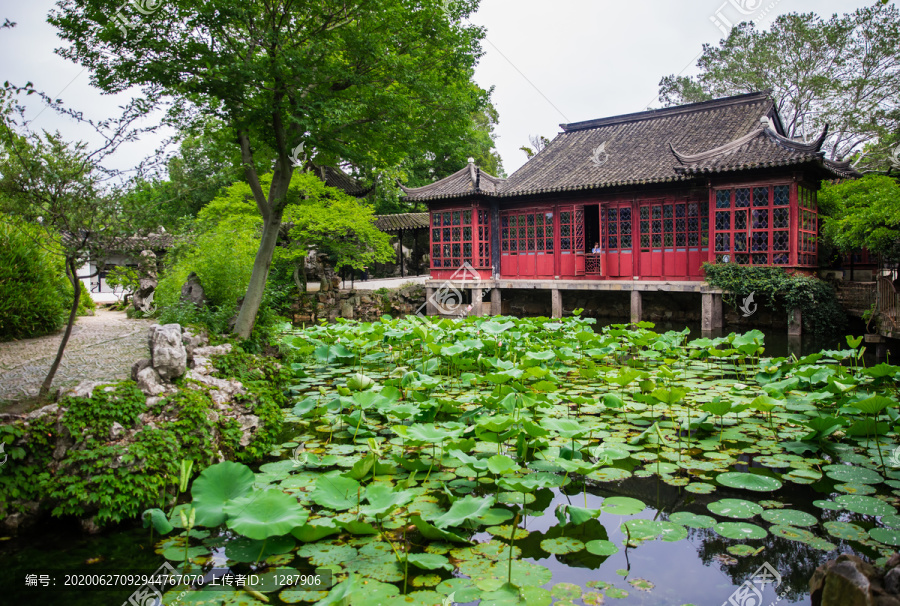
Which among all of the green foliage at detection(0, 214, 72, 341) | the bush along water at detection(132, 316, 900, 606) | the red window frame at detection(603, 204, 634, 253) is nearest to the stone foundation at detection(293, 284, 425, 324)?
the red window frame at detection(603, 204, 634, 253)

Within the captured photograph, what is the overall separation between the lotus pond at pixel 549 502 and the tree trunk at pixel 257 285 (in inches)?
60.0

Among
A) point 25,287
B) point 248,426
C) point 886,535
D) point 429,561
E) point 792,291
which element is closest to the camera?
point 429,561

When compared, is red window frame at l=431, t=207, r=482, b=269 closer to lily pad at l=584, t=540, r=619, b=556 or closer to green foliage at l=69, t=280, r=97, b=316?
green foliage at l=69, t=280, r=97, b=316

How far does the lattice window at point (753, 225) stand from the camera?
36.1ft

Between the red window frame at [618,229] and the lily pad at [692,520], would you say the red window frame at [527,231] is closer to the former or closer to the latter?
the red window frame at [618,229]

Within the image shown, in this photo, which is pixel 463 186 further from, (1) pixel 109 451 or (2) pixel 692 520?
(2) pixel 692 520

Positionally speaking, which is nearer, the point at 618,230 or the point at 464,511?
the point at 464,511

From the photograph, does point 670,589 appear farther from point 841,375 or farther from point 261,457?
point 841,375

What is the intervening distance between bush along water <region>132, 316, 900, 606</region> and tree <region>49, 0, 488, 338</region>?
267 cm

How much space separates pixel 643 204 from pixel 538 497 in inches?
440

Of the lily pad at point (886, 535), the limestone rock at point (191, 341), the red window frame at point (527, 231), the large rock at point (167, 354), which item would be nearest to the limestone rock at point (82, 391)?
the large rock at point (167, 354)

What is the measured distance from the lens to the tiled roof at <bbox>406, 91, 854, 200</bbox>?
11344 mm

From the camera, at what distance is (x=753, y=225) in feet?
37.1

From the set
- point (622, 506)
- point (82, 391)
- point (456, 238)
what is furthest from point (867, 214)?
point (82, 391)
